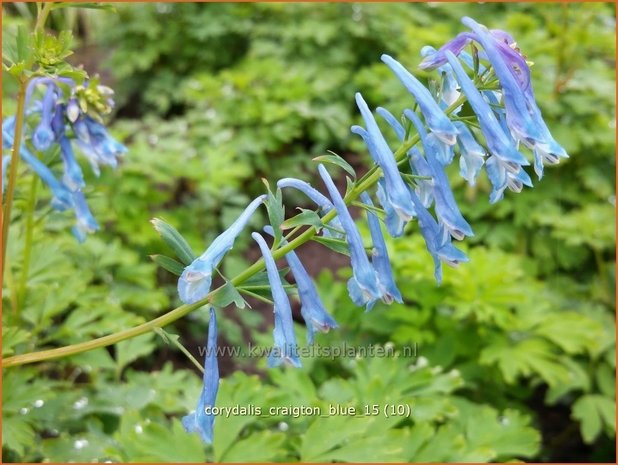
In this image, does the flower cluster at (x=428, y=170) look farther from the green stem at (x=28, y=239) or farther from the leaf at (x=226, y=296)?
the green stem at (x=28, y=239)

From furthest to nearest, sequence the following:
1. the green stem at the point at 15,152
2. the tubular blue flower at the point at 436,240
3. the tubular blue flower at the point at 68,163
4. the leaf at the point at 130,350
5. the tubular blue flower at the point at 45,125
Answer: the leaf at the point at 130,350
the tubular blue flower at the point at 68,163
the tubular blue flower at the point at 45,125
the green stem at the point at 15,152
the tubular blue flower at the point at 436,240

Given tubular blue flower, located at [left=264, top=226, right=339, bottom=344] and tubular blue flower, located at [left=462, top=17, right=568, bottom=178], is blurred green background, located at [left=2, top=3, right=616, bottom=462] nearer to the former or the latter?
tubular blue flower, located at [left=264, top=226, right=339, bottom=344]

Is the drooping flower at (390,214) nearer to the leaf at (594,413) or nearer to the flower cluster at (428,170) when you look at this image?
the flower cluster at (428,170)

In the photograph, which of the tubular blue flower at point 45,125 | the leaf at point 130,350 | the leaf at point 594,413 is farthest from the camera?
the leaf at point 594,413

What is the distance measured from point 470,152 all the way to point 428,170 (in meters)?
0.14

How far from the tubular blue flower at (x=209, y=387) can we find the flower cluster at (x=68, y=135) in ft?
4.43

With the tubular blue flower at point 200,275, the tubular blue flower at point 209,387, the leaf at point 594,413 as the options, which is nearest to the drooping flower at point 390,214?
the tubular blue flower at point 200,275

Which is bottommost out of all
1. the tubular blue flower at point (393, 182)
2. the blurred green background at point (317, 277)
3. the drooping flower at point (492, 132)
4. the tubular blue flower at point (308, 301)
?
the blurred green background at point (317, 277)

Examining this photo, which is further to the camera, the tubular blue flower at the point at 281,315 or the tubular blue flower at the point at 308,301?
the tubular blue flower at the point at 308,301

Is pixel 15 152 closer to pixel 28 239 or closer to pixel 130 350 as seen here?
pixel 28 239

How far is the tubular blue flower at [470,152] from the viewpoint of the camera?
2.04 meters

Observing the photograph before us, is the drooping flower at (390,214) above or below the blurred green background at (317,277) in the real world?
above

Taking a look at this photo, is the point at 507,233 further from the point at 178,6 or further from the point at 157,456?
the point at 178,6

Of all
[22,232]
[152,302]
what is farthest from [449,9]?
[22,232]
